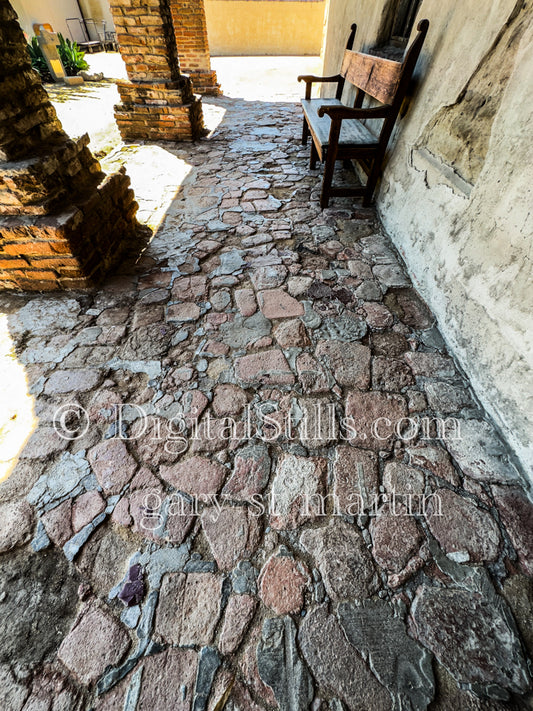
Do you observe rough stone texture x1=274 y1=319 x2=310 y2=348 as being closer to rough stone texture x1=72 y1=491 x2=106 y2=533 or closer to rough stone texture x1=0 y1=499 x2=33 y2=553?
rough stone texture x1=72 y1=491 x2=106 y2=533

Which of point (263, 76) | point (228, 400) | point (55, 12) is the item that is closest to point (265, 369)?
point (228, 400)

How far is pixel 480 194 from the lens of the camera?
164 cm

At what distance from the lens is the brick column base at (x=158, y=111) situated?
14.1 feet

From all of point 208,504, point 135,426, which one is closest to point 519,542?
point 208,504

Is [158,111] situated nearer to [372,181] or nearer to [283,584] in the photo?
[372,181]

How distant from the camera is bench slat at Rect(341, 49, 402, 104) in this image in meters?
2.38

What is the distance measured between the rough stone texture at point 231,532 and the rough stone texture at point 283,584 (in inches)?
3.6

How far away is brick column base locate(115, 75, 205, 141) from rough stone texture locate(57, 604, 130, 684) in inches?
216

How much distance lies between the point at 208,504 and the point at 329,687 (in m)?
0.67

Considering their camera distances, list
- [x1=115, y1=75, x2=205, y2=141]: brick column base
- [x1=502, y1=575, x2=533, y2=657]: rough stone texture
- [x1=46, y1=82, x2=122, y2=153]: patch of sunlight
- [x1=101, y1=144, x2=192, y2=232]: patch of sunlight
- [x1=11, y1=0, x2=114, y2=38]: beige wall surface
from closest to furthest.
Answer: [x1=502, y1=575, x2=533, y2=657]: rough stone texture
[x1=101, y1=144, x2=192, y2=232]: patch of sunlight
[x1=115, y1=75, x2=205, y2=141]: brick column base
[x1=46, y1=82, x2=122, y2=153]: patch of sunlight
[x1=11, y1=0, x2=114, y2=38]: beige wall surface

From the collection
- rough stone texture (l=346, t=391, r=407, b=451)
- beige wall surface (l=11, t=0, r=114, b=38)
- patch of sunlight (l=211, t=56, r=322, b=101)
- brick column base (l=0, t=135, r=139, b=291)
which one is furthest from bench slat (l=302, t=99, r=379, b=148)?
beige wall surface (l=11, t=0, r=114, b=38)

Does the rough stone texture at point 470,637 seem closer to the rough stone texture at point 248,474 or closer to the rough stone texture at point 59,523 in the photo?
the rough stone texture at point 248,474

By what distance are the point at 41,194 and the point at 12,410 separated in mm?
1272

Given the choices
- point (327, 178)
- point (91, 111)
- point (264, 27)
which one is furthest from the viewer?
point (264, 27)
